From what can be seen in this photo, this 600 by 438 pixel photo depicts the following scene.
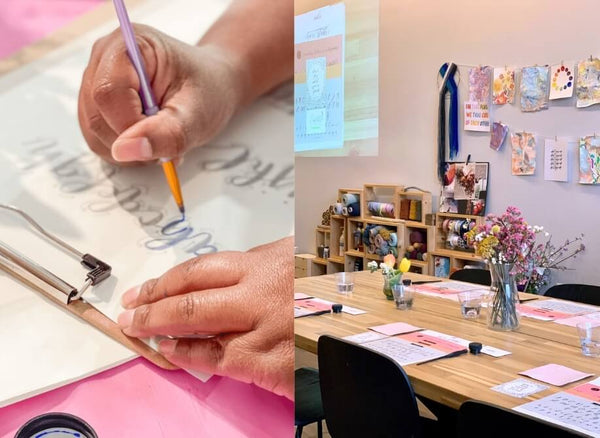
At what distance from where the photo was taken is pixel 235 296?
2.58ft

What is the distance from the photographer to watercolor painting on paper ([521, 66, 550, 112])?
348 centimetres

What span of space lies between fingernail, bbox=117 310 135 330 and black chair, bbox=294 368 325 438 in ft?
4.85

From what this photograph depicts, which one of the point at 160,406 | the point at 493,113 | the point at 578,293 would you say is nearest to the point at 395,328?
the point at 578,293

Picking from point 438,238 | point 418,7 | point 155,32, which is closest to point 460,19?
point 418,7

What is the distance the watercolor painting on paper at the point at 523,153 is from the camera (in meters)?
3.57

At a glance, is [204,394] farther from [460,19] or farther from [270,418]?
[460,19]

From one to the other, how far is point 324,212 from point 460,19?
168 cm

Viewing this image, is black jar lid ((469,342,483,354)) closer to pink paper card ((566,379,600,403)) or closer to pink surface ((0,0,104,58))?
pink paper card ((566,379,600,403))

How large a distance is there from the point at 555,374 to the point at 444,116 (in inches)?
102

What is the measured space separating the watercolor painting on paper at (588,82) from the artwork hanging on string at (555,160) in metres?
0.24

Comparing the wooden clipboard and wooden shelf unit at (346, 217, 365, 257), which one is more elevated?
the wooden clipboard

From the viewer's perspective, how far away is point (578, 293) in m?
2.82

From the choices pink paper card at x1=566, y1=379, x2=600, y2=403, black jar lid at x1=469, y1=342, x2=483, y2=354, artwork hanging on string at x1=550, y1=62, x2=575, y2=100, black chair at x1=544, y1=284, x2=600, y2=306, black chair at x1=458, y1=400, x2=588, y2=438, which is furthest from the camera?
artwork hanging on string at x1=550, y1=62, x2=575, y2=100

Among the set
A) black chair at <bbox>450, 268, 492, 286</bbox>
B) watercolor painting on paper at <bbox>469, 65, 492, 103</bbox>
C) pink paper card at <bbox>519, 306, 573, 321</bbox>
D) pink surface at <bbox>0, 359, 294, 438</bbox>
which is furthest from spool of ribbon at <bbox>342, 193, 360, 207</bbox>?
pink surface at <bbox>0, 359, 294, 438</bbox>
